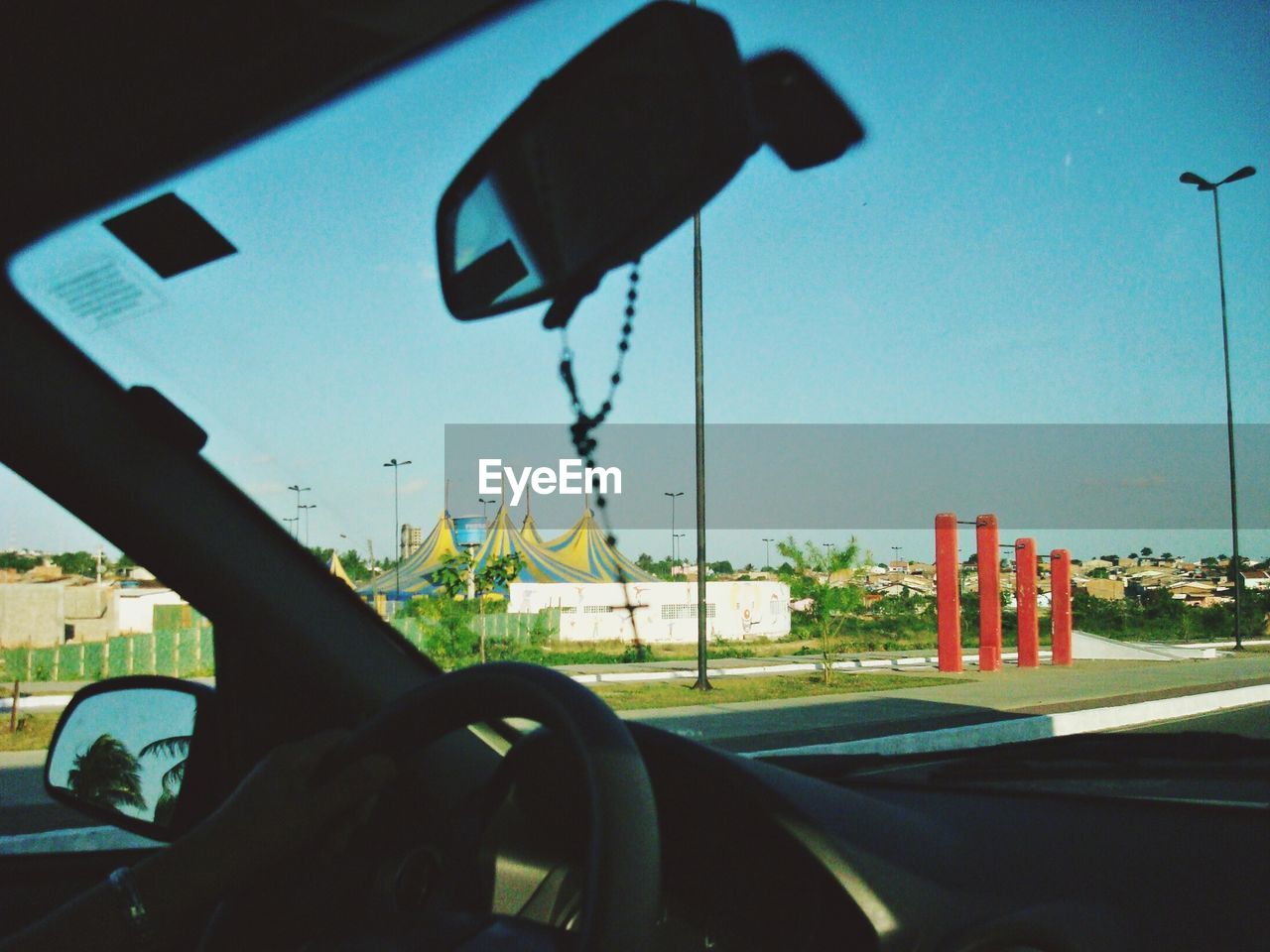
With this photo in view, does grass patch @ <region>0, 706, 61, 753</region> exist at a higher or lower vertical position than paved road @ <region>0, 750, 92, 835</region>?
higher

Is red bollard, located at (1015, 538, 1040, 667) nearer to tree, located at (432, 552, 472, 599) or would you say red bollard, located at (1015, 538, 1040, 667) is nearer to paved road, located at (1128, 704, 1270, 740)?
paved road, located at (1128, 704, 1270, 740)

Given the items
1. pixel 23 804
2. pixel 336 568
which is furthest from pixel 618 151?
pixel 23 804

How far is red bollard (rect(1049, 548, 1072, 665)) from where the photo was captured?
11.4m

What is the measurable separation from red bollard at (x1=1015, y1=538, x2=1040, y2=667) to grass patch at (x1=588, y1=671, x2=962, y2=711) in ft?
3.39

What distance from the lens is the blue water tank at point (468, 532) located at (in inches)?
114

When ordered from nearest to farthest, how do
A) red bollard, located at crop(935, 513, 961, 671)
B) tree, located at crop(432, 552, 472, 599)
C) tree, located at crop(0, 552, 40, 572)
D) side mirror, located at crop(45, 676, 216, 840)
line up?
tree, located at crop(0, 552, 40, 572)
side mirror, located at crop(45, 676, 216, 840)
tree, located at crop(432, 552, 472, 599)
red bollard, located at crop(935, 513, 961, 671)

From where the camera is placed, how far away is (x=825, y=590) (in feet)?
62.6

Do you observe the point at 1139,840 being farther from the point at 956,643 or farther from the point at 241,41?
the point at 956,643

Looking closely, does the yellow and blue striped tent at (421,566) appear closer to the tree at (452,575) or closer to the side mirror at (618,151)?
the tree at (452,575)

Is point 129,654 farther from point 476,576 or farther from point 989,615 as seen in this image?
point 989,615

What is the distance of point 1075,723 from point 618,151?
19.2 ft

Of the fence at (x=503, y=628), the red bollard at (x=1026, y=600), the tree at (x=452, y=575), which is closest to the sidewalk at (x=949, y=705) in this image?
the red bollard at (x=1026, y=600)

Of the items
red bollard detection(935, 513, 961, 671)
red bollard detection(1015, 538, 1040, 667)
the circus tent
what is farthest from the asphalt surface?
red bollard detection(935, 513, 961, 671)

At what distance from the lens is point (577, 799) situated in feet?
5.09
